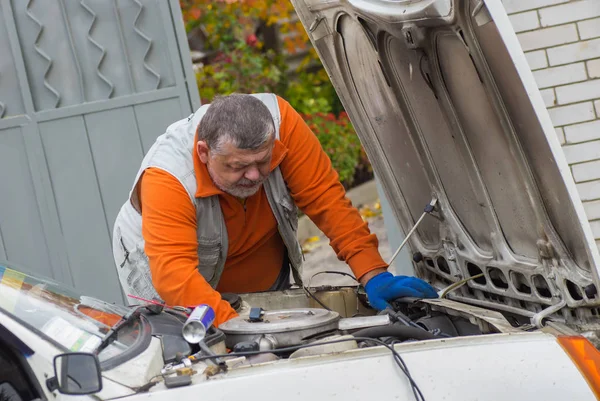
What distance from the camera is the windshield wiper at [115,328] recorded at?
2805 millimetres

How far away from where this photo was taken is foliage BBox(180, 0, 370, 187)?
9.74m

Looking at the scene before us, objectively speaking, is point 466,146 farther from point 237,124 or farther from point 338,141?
point 338,141

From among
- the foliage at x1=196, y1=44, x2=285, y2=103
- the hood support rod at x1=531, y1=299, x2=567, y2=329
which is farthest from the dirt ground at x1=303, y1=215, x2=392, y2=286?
the hood support rod at x1=531, y1=299, x2=567, y2=329

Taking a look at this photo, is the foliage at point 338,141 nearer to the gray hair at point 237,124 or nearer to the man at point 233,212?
the man at point 233,212

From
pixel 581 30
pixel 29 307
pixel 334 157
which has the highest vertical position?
pixel 581 30

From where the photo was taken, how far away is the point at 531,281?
136 inches

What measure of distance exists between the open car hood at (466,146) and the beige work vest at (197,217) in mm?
480

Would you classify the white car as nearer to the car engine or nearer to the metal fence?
the car engine

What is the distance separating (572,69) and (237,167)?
6.81 ft

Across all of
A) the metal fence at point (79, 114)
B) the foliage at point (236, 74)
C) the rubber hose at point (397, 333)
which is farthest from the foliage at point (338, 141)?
the rubber hose at point (397, 333)

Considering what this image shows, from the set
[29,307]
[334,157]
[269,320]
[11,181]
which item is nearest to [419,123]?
[269,320]

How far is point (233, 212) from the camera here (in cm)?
404

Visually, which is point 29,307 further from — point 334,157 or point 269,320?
point 334,157

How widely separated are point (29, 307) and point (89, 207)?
3.28 metres
